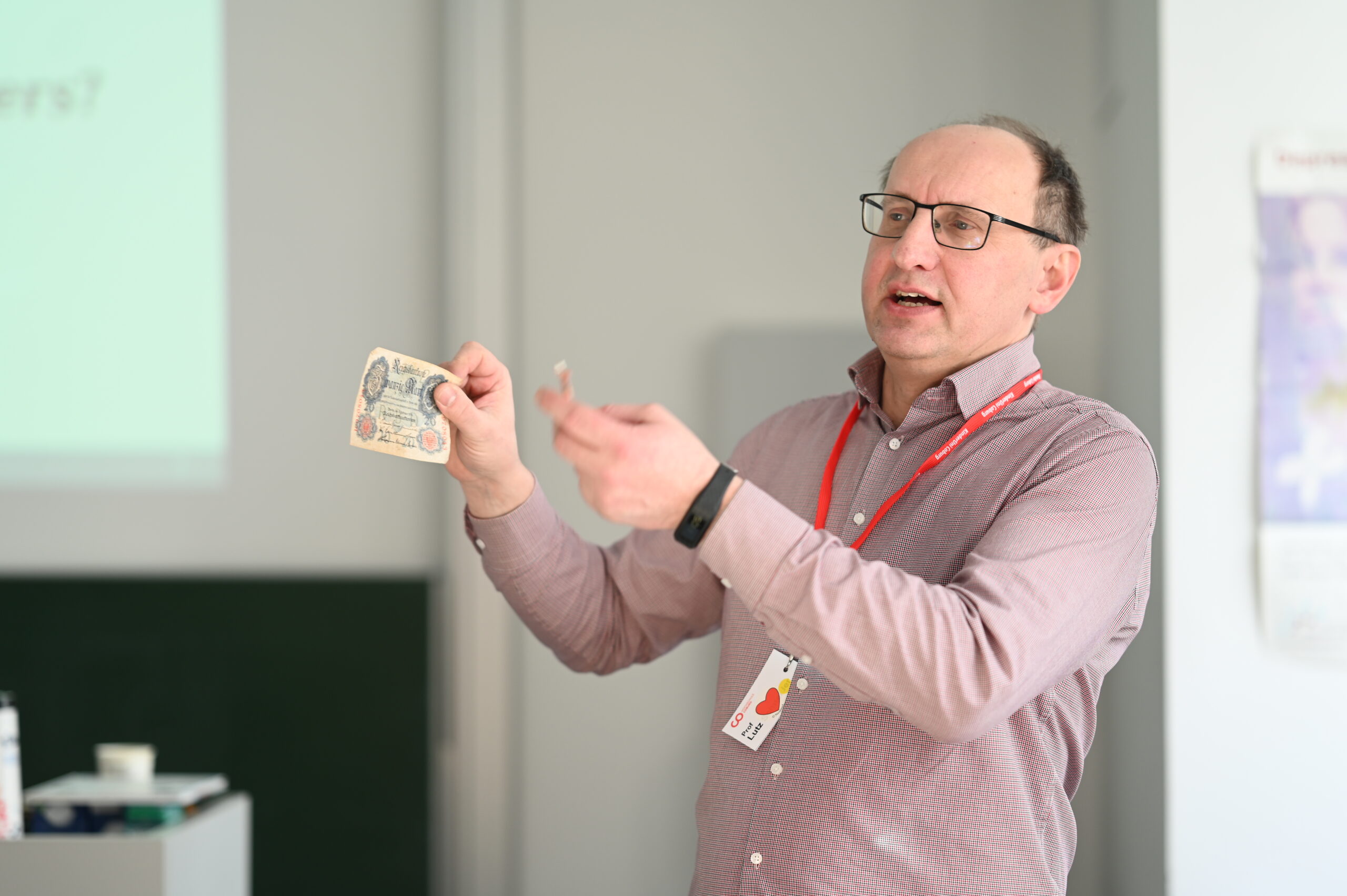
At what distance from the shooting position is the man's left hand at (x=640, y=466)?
111 cm

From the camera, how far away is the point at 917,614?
1.12 m

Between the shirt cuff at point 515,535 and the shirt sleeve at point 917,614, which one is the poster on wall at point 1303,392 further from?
the shirt cuff at point 515,535

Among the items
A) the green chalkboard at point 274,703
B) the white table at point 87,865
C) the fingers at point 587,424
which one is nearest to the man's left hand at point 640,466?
the fingers at point 587,424

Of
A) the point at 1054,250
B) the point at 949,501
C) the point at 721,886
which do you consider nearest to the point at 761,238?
the point at 1054,250

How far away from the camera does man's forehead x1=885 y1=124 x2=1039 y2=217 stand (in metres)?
1.54

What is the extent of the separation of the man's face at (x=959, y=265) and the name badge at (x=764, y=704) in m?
0.45

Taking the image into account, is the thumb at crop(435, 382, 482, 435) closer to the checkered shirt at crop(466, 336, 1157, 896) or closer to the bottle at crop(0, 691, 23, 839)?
the checkered shirt at crop(466, 336, 1157, 896)

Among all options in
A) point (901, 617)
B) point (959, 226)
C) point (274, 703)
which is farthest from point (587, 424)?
point (274, 703)

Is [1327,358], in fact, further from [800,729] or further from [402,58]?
[402,58]

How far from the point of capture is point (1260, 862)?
252 centimetres

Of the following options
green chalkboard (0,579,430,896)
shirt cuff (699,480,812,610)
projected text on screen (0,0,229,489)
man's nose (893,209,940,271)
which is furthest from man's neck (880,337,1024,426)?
projected text on screen (0,0,229,489)

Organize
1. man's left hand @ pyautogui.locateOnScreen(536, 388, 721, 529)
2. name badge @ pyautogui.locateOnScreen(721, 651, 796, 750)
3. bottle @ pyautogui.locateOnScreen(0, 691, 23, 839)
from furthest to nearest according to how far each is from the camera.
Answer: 1. bottle @ pyautogui.locateOnScreen(0, 691, 23, 839)
2. name badge @ pyautogui.locateOnScreen(721, 651, 796, 750)
3. man's left hand @ pyautogui.locateOnScreen(536, 388, 721, 529)

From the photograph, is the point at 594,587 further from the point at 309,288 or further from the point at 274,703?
the point at 309,288

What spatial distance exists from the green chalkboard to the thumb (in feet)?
6.84
